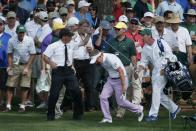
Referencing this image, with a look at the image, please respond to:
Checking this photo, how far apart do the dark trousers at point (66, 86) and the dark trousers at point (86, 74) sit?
6.15 ft

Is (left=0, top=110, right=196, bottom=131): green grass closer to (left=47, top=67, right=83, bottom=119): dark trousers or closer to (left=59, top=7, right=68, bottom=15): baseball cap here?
(left=47, top=67, right=83, bottom=119): dark trousers

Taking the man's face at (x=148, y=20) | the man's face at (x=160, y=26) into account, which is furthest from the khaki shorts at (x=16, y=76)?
the man's face at (x=160, y=26)

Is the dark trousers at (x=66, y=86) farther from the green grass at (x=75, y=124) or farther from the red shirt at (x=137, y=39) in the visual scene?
the red shirt at (x=137, y=39)

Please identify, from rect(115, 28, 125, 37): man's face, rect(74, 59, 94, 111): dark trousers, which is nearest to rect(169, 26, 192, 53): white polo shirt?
Answer: rect(115, 28, 125, 37): man's face

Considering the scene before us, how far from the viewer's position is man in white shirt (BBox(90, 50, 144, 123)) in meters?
17.3

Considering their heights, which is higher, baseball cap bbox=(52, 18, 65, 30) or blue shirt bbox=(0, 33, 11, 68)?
baseball cap bbox=(52, 18, 65, 30)

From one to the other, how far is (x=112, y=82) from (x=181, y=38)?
10.5 ft

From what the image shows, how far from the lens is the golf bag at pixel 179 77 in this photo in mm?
17312

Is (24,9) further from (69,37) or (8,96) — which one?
(69,37)

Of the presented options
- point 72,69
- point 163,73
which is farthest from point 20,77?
point 163,73

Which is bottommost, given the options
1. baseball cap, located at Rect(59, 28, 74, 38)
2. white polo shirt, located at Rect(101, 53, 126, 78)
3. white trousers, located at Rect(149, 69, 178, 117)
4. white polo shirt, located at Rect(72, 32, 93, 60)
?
white trousers, located at Rect(149, 69, 178, 117)

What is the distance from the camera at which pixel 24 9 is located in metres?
23.3

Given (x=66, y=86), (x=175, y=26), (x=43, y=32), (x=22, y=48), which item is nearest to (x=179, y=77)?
(x=66, y=86)

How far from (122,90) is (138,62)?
1.88m
